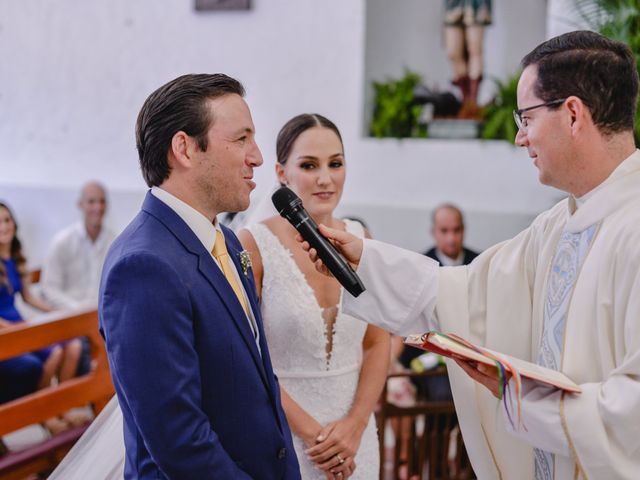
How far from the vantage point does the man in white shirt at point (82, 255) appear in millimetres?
6309

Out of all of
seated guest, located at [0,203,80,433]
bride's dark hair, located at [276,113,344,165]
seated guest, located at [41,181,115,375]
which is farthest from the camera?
seated guest, located at [41,181,115,375]

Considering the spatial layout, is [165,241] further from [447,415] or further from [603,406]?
[447,415]

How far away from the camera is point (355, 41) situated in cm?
662

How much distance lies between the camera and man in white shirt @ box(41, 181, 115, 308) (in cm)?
631

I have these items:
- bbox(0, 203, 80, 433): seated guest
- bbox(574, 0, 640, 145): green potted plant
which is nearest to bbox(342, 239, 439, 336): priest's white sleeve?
bbox(574, 0, 640, 145): green potted plant

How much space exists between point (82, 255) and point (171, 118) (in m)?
4.92

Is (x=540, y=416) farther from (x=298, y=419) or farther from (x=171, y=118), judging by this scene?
(x=171, y=118)

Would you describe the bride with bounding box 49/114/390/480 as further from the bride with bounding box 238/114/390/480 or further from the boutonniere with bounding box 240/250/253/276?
the boutonniere with bounding box 240/250/253/276

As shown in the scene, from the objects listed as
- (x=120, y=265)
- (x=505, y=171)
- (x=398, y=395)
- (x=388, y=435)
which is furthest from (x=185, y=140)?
(x=505, y=171)

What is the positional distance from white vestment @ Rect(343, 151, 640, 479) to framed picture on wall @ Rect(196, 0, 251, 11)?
5083 millimetres

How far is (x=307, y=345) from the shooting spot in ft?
8.66

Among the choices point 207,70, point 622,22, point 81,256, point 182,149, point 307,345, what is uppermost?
point 622,22

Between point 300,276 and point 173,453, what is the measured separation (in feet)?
3.57

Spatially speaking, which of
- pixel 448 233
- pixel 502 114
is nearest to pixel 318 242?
pixel 448 233
